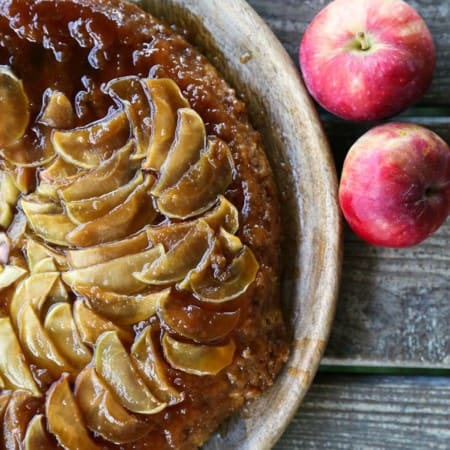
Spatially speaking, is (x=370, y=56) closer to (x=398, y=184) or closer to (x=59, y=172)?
(x=398, y=184)

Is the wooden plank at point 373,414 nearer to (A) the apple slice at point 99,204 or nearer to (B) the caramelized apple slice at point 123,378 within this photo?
(B) the caramelized apple slice at point 123,378

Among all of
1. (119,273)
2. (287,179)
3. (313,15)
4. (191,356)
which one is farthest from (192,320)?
(313,15)

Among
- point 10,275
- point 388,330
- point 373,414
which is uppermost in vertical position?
point 10,275

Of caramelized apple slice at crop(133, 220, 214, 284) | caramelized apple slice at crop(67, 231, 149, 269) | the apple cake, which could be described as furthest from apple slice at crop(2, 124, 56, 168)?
caramelized apple slice at crop(133, 220, 214, 284)

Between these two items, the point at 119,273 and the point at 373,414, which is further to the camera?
the point at 373,414

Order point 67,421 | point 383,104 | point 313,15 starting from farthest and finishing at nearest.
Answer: point 313,15
point 383,104
point 67,421

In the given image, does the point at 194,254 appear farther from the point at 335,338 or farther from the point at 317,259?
the point at 335,338

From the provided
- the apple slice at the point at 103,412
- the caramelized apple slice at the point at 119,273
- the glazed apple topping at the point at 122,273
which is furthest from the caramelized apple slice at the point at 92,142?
the apple slice at the point at 103,412

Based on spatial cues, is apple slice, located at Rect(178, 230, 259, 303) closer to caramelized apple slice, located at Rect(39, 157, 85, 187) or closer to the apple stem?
caramelized apple slice, located at Rect(39, 157, 85, 187)
